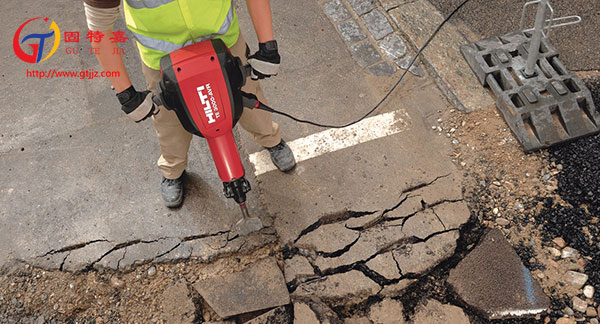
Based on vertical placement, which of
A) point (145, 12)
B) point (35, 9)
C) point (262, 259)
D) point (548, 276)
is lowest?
point (548, 276)

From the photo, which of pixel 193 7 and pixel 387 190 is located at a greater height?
pixel 193 7

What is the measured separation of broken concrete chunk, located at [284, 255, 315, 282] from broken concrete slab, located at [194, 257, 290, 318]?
0.05 meters

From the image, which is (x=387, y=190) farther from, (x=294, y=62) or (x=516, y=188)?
(x=294, y=62)

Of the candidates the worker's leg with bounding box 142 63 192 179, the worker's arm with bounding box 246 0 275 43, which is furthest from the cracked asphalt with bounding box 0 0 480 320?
the worker's arm with bounding box 246 0 275 43

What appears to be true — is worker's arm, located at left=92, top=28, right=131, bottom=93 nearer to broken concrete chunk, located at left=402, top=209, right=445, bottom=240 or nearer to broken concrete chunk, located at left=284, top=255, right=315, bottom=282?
broken concrete chunk, located at left=284, top=255, right=315, bottom=282

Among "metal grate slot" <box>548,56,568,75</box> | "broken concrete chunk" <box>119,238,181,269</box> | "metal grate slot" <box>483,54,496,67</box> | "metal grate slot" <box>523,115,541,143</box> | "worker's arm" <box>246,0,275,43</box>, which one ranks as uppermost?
"worker's arm" <box>246,0,275,43</box>

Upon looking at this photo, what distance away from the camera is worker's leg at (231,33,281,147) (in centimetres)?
271

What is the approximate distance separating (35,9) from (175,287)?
3.31m

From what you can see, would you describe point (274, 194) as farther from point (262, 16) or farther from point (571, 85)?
point (571, 85)

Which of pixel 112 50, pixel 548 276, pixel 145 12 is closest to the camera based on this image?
pixel 145 12

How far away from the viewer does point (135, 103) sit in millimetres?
2465

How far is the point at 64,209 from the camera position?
3438 millimetres

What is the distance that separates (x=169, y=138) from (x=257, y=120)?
535mm

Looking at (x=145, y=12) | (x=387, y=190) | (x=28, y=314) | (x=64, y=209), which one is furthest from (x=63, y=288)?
(x=387, y=190)
